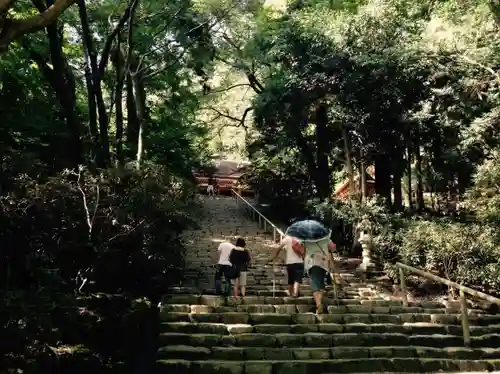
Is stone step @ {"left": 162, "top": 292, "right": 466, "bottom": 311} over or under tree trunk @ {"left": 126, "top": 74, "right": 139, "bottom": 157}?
under

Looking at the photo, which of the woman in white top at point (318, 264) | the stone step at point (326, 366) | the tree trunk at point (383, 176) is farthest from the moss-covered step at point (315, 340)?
the tree trunk at point (383, 176)

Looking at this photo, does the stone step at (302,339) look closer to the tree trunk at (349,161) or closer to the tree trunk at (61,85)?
the tree trunk at (61,85)

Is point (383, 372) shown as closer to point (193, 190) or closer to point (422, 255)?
point (422, 255)

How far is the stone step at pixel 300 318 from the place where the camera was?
26.3ft

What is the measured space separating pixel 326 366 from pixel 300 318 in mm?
1513

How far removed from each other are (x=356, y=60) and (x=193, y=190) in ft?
19.8

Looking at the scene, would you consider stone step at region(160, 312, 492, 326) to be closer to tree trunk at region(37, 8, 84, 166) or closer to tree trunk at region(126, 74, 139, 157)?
tree trunk at region(37, 8, 84, 166)

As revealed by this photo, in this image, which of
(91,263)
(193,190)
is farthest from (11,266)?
(193,190)

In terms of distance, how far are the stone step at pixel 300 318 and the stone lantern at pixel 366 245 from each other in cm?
413

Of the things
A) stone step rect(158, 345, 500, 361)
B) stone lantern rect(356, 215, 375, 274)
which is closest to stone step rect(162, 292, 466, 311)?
stone step rect(158, 345, 500, 361)

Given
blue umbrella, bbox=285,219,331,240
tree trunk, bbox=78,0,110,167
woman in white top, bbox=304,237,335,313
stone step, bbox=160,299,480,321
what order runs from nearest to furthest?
stone step, bbox=160,299,480,321 < woman in white top, bbox=304,237,335,313 < blue umbrella, bbox=285,219,331,240 < tree trunk, bbox=78,0,110,167

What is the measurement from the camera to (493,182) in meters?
12.7

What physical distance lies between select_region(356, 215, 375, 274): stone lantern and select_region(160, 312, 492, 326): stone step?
4.13m

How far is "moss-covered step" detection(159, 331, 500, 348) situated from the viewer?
726 cm
